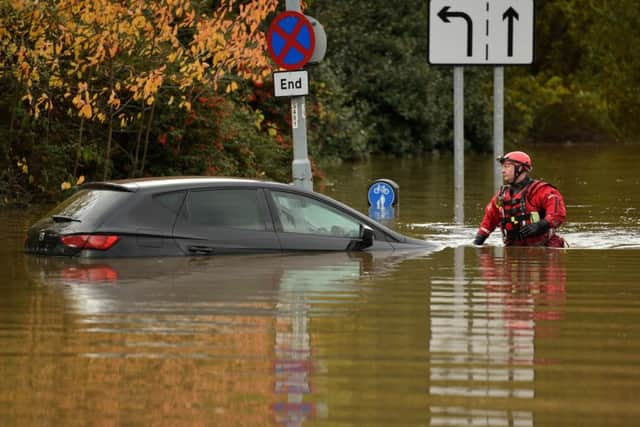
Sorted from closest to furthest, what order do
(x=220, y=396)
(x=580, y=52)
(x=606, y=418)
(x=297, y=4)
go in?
(x=606, y=418) < (x=220, y=396) < (x=297, y=4) < (x=580, y=52)

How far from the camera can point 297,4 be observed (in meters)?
18.1

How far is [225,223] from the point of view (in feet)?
52.9

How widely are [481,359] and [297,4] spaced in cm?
904

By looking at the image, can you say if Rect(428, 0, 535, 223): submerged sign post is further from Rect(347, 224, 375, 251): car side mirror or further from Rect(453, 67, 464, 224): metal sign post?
Rect(347, 224, 375, 251): car side mirror

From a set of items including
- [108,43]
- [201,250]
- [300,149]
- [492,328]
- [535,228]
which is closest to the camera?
[492,328]

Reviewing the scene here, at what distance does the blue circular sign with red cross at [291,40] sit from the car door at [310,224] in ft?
7.06

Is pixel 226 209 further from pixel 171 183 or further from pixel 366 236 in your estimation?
pixel 366 236

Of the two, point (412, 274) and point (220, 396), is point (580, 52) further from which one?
point (220, 396)

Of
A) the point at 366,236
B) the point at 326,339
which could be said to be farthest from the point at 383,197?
the point at 326,339

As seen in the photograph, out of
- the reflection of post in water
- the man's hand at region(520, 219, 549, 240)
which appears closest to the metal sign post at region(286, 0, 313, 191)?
the man's hand at region(520, 219, 549, 240)

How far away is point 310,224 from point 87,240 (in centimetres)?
240

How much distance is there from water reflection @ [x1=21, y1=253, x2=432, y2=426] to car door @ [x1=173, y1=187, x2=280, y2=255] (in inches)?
6.3

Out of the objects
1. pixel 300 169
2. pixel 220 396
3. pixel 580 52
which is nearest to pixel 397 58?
pixel 580 52

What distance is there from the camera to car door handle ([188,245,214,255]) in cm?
1584
